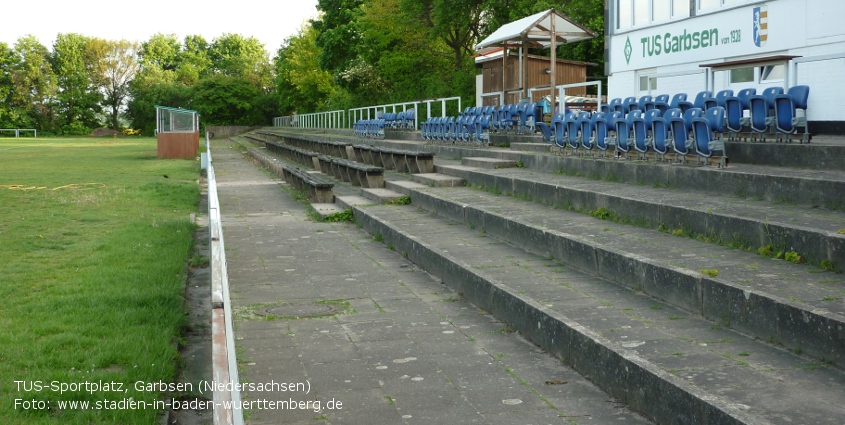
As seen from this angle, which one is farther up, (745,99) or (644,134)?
(745,99)

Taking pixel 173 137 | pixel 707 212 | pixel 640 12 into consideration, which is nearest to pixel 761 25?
pixel 640 12

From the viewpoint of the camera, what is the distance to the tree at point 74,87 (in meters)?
91.5

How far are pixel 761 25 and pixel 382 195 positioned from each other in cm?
742

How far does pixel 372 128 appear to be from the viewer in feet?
93.6

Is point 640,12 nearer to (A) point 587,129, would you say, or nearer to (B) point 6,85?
(A) point 587,129

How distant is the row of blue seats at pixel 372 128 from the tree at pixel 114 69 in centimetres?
7204

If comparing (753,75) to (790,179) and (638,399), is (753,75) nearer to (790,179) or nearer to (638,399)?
(790,179)

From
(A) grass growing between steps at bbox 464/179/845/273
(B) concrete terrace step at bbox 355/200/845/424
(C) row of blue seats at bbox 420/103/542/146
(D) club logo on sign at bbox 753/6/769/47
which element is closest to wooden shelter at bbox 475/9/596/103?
(C) row of blue seats at bbox 420/103/542/146

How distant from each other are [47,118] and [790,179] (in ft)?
308

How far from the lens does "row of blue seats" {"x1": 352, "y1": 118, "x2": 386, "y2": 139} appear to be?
1080 inches

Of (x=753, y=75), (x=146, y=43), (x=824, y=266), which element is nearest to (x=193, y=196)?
(x=753, y=75)

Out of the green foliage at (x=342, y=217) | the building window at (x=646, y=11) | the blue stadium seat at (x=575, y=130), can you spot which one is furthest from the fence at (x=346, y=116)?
the green foliage at (x=342, y=217)

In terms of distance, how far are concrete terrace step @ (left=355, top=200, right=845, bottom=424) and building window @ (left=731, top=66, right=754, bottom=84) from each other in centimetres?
923

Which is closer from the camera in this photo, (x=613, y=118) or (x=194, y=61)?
(x=613, y=118)
